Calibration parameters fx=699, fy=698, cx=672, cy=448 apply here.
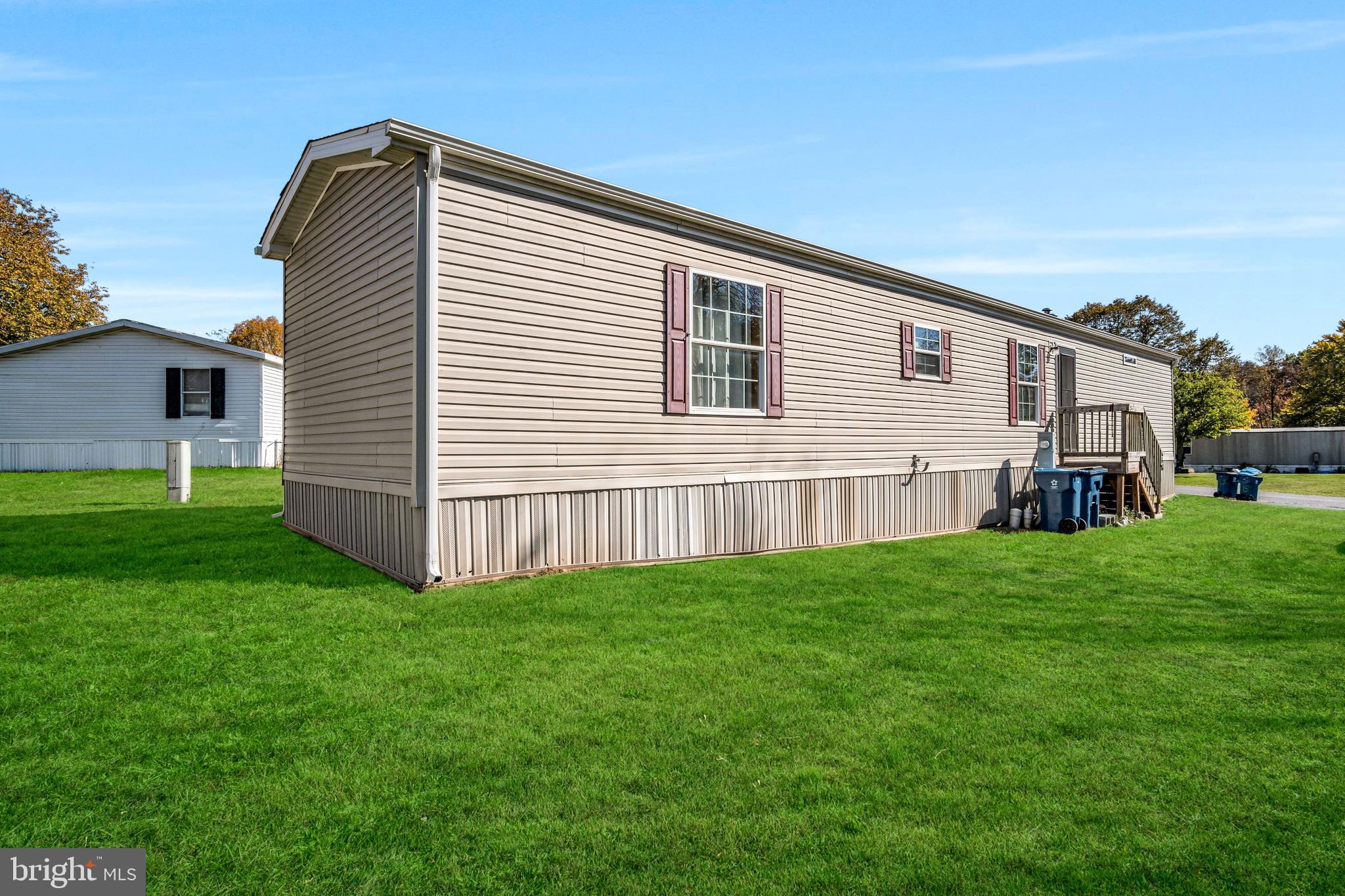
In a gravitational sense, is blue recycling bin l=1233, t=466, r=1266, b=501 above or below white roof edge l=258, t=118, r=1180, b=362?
below

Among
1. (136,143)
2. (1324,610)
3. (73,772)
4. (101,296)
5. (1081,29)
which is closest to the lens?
(73,772)

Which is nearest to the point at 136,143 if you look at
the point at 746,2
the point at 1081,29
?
the point at 746,2

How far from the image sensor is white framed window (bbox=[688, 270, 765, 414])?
806cm

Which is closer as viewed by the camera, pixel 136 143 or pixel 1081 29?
pixel 1081 29

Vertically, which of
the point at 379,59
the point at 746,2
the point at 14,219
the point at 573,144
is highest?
the point at 14,219

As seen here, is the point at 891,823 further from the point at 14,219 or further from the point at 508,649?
the point at 14,219

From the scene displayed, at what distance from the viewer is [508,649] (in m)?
4.48

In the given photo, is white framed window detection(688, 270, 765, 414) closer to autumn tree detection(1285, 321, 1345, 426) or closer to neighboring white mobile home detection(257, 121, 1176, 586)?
neighboring white mobile home detection(257, 121, 1176, 586)

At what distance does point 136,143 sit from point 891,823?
1355 centimetres

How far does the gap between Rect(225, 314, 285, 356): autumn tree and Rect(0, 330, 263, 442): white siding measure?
97.9 ft

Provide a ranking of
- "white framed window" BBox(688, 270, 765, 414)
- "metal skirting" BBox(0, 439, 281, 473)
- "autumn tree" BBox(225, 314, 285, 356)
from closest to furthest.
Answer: "white framed window" BBox(688, 270, 765, 414) → "metal skirting" BBox(0, 439, 281, 473) → "autumn tree" BBox(225, 314, 285, 356)

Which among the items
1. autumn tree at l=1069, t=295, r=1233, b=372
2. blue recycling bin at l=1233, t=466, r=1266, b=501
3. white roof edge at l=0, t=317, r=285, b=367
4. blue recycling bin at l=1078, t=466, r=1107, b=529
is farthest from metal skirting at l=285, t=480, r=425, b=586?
autumn tree at l=1069, t=295, r=1233, b=372

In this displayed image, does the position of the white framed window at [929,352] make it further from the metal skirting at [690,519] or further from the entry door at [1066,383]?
the entry door at [1066,383]

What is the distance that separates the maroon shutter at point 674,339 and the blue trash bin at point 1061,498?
718cm
